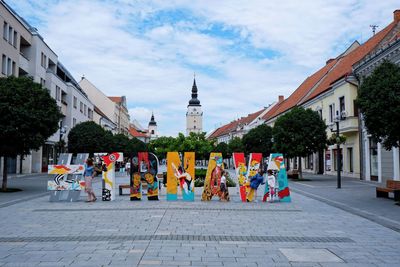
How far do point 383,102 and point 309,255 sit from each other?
9197mm

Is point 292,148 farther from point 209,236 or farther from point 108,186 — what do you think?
point 209,236

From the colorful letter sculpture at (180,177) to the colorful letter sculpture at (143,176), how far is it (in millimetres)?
662

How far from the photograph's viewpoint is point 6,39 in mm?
31688

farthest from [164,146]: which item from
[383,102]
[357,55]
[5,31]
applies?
[383,102]

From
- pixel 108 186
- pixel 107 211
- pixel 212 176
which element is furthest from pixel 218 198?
pixel 107 211

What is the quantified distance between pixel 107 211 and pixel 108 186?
3.63 metres

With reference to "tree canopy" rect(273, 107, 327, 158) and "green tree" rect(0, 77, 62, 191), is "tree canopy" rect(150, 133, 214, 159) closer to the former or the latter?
"tree canopy" rect(273, 107, 327, 158)

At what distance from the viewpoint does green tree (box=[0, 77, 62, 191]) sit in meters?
18.5

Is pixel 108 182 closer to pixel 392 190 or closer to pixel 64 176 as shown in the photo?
pixel 64 176

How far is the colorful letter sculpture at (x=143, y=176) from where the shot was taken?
16.9 meters

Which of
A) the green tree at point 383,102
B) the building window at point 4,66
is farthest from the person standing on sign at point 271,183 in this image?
the building window at point 4,66

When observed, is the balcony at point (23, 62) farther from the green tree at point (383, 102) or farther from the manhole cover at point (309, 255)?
the manhole cover at point (309, 255)

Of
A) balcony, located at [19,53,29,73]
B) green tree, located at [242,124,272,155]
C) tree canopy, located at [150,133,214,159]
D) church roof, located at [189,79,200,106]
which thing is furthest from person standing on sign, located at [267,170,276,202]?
church roof, located at [189,79,200,106]

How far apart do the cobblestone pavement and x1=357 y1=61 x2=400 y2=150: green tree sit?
3.72m
